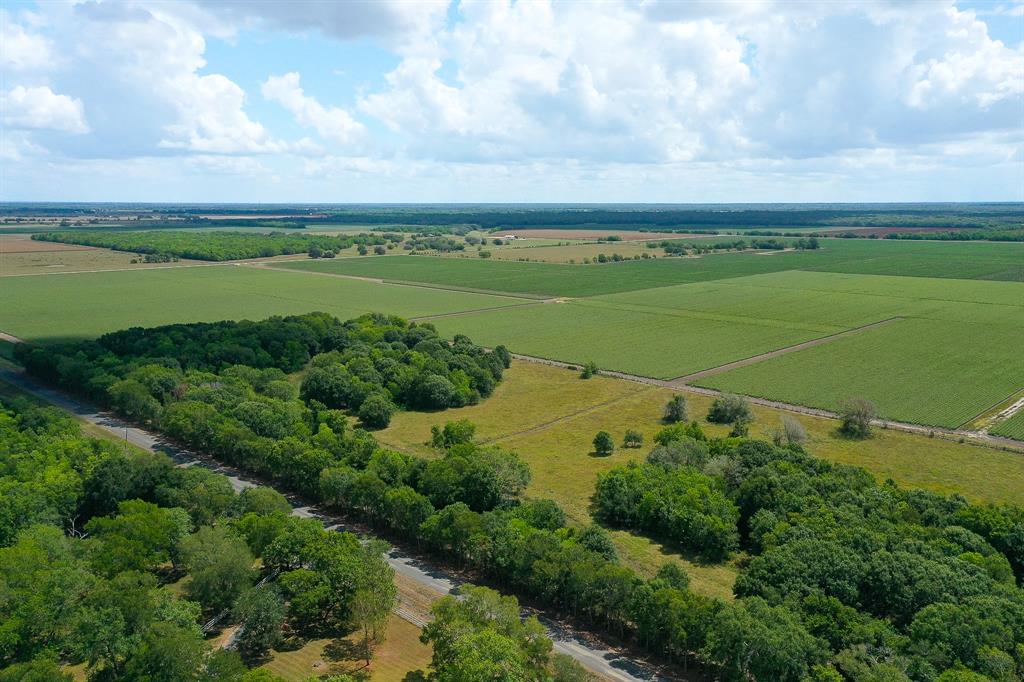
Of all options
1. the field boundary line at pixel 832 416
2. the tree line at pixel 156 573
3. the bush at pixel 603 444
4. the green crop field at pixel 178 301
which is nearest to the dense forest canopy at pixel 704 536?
the tree line at pixel 156 573

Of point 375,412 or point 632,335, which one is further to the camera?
point 632,335

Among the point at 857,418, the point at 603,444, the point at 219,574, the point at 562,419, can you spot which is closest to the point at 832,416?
the point at 857,418

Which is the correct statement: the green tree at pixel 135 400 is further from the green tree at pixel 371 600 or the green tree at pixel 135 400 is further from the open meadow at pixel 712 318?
the open meadow at pixel 712 318

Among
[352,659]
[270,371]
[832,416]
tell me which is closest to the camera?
[352,659]

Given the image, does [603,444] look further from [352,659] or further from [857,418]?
[352,659]

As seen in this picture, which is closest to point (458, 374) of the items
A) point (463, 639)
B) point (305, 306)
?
point (463, 639)

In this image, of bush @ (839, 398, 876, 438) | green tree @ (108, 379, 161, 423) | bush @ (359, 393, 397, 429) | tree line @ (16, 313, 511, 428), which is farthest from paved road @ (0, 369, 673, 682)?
bush @ (839, 398, 876, 438)

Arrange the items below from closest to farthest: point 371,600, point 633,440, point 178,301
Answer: point 371,600, point 633,440, point 178,301
